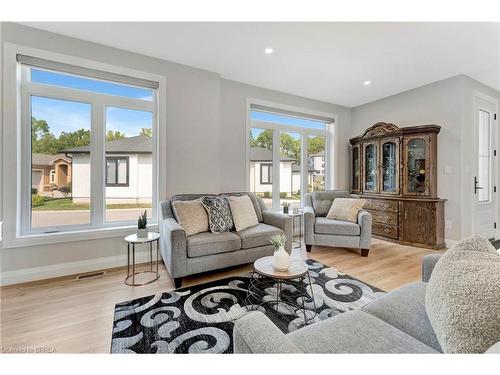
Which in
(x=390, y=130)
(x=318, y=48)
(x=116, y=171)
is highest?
(x=318, y=48)

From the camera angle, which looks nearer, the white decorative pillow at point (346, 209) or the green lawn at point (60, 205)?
the green lawn at point (60, 205)

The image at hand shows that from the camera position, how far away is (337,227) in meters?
3.21

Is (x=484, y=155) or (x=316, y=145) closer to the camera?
(x=484, y=155)

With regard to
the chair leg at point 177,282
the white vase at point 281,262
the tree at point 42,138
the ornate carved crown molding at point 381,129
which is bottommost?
the chair leg at point 177,282

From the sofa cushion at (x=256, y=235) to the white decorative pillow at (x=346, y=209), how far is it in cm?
112

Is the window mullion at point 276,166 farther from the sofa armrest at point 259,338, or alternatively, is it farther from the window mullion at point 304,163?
the sofa armrest at point 259,338

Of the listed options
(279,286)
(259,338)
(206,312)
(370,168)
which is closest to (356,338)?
(259,338)

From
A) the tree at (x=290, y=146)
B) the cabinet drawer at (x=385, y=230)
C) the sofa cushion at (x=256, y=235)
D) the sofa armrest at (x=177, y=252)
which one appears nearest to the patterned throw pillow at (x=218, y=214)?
the sofa cushion at (x=256, y=235)

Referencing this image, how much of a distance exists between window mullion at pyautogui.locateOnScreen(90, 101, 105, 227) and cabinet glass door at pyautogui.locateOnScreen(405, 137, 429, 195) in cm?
437

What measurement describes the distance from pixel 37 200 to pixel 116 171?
0.81m

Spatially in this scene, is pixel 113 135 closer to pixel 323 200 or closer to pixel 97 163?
pixel 97 163

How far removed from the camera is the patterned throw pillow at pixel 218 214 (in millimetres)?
2617

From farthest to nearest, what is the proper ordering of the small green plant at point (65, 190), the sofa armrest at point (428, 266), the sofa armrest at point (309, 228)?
the sofa armrest at point (309, 228) → the small green plant at point (65, 190) → the sofa armrest at point (428, 266)
